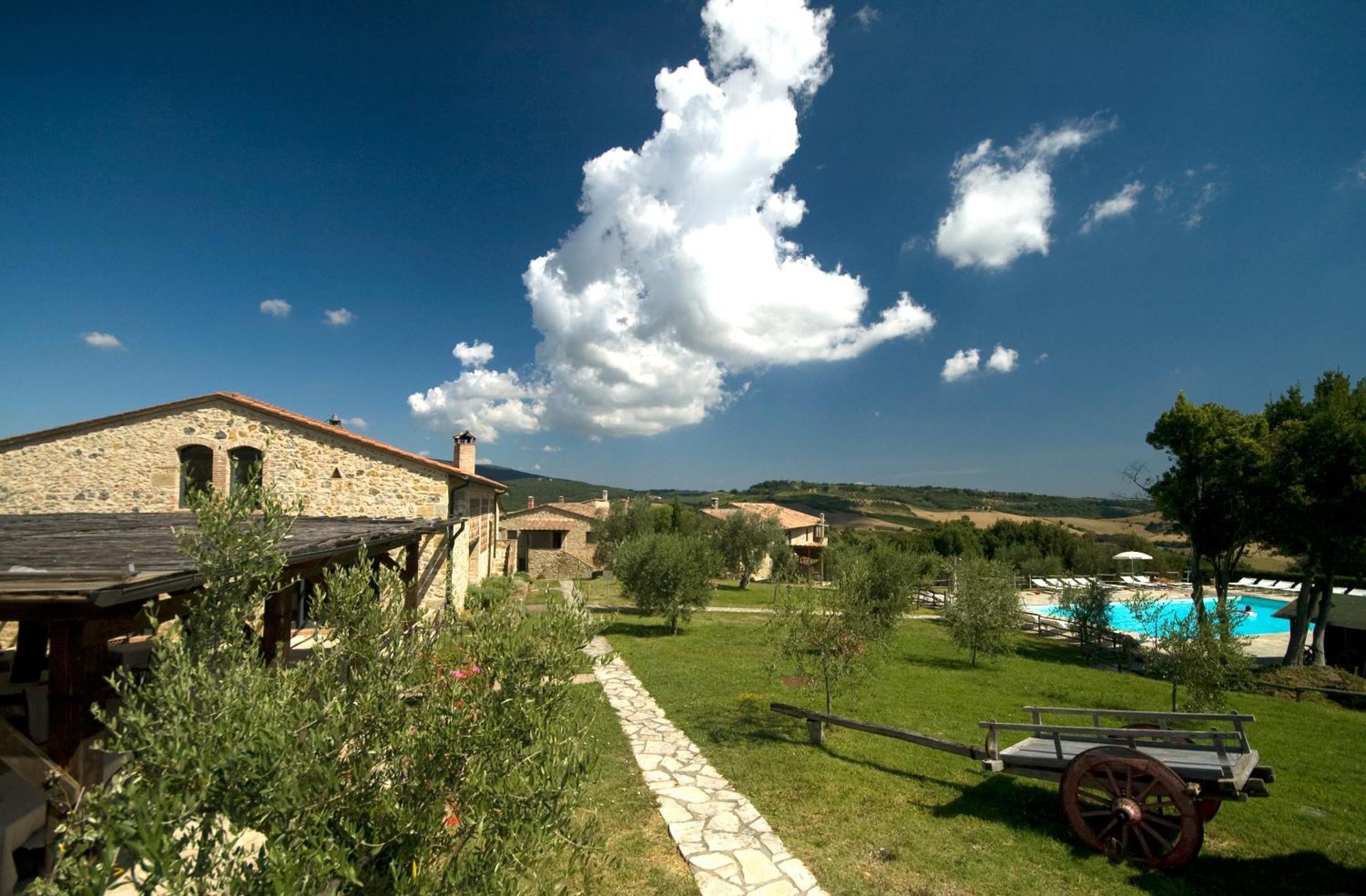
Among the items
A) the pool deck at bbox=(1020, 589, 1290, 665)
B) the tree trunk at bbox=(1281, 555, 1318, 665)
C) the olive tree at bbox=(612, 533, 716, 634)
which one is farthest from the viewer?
the pool deck at bbox=(1020, 589, 1290, 665)

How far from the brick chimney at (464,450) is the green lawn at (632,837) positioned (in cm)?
1542

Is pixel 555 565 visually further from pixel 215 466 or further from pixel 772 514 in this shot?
pixel 215 466

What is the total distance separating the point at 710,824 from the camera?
22.4 ft

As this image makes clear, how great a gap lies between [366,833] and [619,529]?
3598 centimetres

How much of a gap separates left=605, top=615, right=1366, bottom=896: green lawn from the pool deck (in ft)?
10.5

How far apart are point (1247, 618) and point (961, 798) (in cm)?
3456

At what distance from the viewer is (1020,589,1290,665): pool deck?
2216cm

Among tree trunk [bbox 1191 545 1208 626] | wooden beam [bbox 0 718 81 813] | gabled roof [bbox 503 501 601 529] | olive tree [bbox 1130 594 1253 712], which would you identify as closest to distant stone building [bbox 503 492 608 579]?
gabled roof [bbox 503 501 601 529]

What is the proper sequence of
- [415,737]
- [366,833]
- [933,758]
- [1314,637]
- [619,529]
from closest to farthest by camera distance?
1. [366,833]
2. [415,737]
3. [933,758]
4. [1314,637]
5. [619,529]

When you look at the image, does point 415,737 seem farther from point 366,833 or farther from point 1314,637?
point 1314,637

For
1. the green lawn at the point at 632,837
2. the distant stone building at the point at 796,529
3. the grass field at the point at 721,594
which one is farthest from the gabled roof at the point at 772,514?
the green lawn at the point at 632,837

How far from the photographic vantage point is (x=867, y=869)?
5961 millimetres

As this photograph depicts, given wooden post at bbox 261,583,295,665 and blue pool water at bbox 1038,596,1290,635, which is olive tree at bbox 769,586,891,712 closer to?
wooden post at bbox 261,583,295,665

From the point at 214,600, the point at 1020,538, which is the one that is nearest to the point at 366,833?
the point at 214,600
